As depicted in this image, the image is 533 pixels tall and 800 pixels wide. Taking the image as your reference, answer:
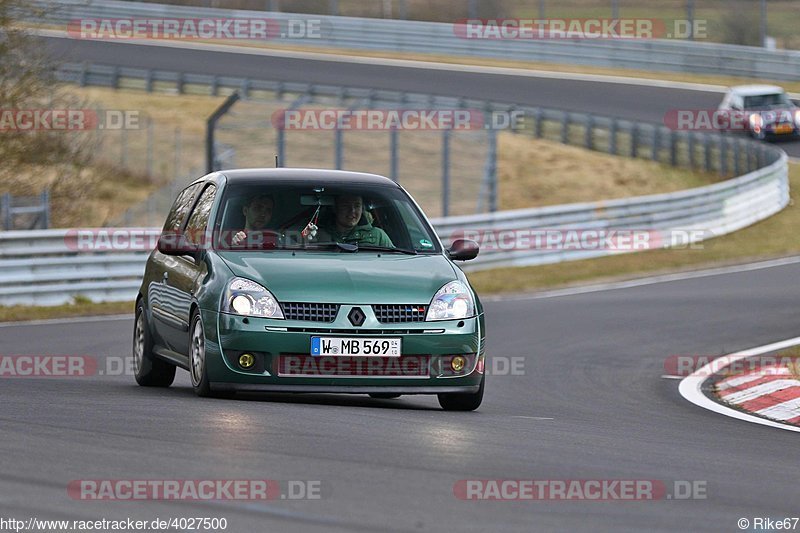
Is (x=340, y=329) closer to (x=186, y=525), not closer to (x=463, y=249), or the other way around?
(x=463, y=249)

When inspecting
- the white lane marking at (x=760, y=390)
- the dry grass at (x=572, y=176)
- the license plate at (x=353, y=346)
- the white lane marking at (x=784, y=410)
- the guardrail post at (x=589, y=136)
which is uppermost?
the license plate at (x=353, y=346)

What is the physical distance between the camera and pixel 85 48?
49.2m

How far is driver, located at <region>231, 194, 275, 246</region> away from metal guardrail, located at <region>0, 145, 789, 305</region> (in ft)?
33.3

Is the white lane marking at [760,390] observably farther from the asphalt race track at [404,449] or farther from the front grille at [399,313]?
the front grille at [399,313]

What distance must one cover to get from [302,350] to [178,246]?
1.46 metres

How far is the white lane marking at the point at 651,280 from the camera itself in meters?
21.5

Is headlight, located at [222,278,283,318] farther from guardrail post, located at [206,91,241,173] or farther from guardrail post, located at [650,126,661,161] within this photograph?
guardrail post, located at [650,126,661,161]
